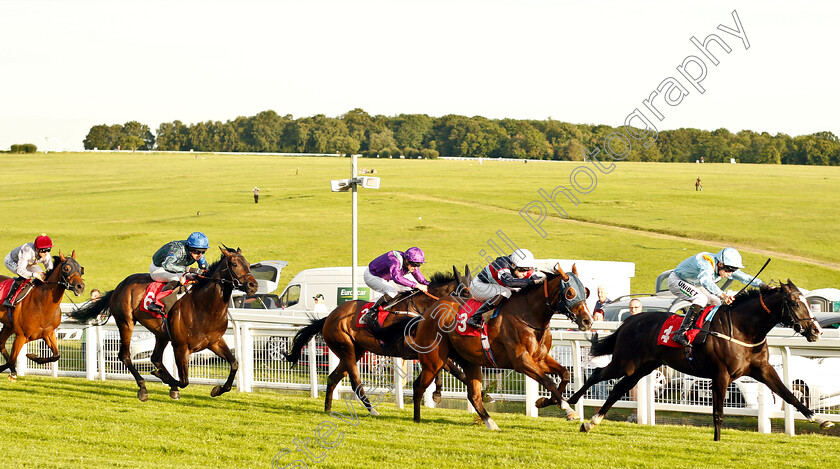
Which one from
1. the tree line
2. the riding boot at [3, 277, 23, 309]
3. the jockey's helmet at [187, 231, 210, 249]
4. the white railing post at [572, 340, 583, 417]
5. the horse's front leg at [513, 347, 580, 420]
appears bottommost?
the white railing post at [572, 340, 583, 417]

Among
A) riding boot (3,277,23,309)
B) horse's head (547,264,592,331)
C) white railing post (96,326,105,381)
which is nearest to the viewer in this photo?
horse's head (547,264,592,331)

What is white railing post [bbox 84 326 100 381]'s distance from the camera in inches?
497

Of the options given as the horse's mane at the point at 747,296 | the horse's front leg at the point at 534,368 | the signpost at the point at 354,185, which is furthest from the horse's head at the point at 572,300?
the signpost at the point at 354,185

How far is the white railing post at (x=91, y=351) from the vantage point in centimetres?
1262

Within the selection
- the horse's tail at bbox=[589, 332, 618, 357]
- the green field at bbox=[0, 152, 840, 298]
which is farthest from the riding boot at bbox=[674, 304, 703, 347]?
the green field at bbox=[0, 152, 840, 298]

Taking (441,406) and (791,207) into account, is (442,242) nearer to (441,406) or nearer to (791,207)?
(791,207)

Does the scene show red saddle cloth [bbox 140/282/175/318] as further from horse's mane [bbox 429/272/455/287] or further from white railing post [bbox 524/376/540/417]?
white railing post [bbox 524/376/540/417]

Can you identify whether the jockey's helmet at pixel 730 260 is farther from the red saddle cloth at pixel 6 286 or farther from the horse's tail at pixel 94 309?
the red saddle cloth at pixel 6 286

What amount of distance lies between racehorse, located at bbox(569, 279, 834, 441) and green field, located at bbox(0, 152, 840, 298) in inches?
715

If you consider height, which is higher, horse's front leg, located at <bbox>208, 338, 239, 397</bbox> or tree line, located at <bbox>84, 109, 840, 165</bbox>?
tree line, located at <bbox>84, 109, 840, 165</bbox>

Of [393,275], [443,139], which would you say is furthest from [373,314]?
[443,139]

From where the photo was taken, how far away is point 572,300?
25.5ft

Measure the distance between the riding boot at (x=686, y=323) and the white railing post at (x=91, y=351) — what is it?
8321mm

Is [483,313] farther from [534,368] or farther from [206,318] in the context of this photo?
[206,318]
